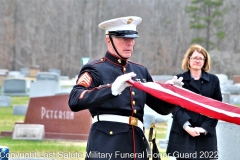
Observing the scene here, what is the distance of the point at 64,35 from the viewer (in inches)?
2366

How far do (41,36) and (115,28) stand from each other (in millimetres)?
54712

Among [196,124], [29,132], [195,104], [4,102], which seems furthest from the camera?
[4,102]

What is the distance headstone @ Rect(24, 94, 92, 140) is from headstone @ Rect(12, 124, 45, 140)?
0.21 m

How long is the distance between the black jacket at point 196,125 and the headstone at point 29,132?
18.5 feet

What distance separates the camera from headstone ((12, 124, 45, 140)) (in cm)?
1145

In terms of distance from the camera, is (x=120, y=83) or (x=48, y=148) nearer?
(x=120, y=83)

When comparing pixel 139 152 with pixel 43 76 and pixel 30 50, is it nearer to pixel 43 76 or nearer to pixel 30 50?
pixel 43 76

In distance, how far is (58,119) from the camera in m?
11.7

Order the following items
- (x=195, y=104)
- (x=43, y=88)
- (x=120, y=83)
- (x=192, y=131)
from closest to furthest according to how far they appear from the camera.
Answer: (x=120, y=83)
(x=195, y=104)
(x=192, y=131)
(x=43, y=88)

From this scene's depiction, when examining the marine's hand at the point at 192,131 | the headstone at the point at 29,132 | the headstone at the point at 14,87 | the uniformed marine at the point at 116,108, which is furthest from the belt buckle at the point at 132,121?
the headstone at the point at 14,87

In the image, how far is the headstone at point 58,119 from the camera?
38.0ft

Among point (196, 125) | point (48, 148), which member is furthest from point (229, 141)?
→ point (48, 148)

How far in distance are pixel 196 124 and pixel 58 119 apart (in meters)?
5.89

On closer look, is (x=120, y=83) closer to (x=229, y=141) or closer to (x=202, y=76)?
(x=202, y=76)
